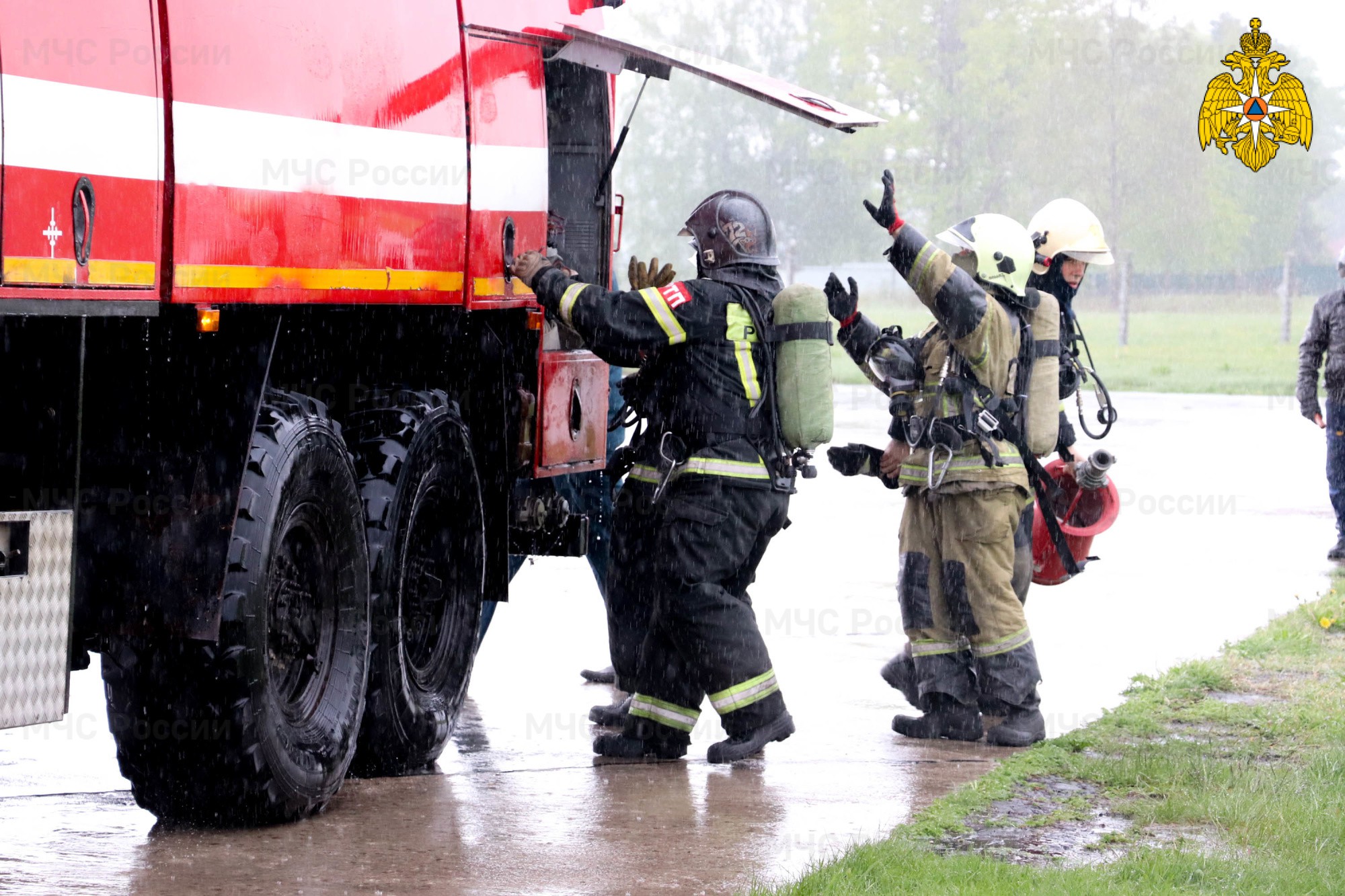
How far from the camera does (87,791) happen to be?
222 inches

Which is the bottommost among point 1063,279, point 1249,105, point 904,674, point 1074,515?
point 904,674

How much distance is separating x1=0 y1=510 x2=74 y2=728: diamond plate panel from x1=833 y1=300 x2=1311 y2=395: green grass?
652 inches

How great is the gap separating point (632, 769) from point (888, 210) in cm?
206

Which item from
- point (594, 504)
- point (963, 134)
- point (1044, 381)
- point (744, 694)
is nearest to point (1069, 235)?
point (1044, 381)

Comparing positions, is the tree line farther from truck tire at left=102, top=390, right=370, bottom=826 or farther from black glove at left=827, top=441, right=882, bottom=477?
truck tire at left=102, top=390, right=370, bottom=826

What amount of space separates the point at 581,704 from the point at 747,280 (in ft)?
6.06

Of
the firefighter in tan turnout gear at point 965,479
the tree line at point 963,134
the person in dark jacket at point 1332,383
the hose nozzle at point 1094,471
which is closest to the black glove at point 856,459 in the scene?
the firefighter in tan turnout gear at point 965,479

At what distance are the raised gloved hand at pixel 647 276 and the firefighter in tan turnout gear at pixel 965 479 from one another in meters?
0.68

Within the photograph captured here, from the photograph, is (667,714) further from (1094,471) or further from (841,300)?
(1094,471)

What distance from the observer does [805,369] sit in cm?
637

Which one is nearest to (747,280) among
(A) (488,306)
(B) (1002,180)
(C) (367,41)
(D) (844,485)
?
(A) (488,306)

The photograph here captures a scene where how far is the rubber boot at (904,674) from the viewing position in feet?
23.3

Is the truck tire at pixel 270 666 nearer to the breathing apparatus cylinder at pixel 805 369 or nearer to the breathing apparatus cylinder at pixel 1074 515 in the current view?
the breathing apparatus cylinder at pixel 805 369

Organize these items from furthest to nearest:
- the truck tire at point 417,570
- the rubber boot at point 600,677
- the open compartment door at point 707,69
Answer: the rubber boot at point 600,677
the open compartment door at point 707,69
the truck tire at point 417,570
